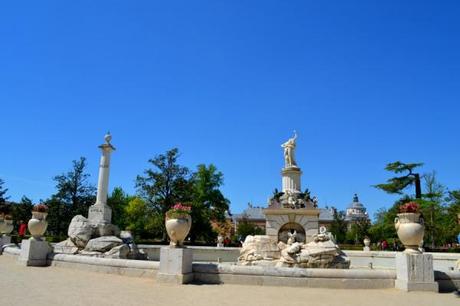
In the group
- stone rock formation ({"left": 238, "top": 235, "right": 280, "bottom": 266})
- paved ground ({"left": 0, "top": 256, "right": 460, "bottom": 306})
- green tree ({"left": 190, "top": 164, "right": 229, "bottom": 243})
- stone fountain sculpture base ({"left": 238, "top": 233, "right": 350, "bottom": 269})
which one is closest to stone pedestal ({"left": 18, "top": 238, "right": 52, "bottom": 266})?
paved ground ({"left": 0, "top": 256, "right": 460, "bottom": 306})

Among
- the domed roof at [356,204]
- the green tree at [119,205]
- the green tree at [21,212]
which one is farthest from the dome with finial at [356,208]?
the green tree at [21,212]

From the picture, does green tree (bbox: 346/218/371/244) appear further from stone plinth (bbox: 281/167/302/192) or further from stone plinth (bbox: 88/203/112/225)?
stone plinth (bbox: 88/203/112/225)

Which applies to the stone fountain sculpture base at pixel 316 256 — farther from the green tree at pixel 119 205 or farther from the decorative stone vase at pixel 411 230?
the green tree at pixel 119 205

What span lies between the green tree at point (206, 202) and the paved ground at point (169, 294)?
3493 cm

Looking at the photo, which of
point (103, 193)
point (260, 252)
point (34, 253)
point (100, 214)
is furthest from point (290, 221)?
point (34, 253)

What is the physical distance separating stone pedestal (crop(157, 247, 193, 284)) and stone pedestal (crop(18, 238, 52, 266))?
6.81 meters

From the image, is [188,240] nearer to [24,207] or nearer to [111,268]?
[24,207]

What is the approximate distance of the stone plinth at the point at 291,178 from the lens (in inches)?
910

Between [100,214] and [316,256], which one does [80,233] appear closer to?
[100,214]

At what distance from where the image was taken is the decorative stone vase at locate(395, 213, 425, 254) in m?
10.7

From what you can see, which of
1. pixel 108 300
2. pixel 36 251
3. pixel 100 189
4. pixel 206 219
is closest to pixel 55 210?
pixel 206 219

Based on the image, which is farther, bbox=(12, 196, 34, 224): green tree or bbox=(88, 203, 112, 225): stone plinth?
bbox=(12, 196, 34, 224): green tree

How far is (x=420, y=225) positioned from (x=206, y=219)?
123ft

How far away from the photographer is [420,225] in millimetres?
10703
